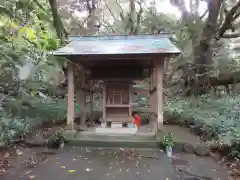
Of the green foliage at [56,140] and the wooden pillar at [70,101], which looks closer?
the green foliage at [56,140]

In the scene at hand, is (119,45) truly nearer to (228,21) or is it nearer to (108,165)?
(108,165)

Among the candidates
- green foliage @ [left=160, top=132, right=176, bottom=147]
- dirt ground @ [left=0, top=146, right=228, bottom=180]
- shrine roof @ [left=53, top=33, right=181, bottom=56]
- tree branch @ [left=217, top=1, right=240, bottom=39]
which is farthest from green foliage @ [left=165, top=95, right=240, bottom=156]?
tree branch @ [left=217, top=1, right=240, bottom=39]

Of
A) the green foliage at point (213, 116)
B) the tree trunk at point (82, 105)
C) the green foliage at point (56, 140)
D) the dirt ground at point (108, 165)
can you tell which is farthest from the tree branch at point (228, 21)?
the green foliage at point (56, 140)

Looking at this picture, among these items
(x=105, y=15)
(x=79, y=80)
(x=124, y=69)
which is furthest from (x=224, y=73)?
(x=105, y=15)

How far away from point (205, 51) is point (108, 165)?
16.3ft

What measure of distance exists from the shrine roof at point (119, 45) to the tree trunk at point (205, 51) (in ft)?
5.14

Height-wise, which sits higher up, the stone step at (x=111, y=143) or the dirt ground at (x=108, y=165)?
the stone step at (x=111, y=143)

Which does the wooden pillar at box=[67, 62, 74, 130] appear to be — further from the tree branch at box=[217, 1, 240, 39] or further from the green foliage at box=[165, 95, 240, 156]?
the tree branch at box=[217, 1, 240, 39]

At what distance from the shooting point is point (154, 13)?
9570 millimetres

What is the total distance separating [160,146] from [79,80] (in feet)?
9.18

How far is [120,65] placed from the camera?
6641 mm

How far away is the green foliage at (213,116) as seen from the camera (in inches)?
183

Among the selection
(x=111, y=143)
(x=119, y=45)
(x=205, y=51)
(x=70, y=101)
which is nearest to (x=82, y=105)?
(x=70, y=101)

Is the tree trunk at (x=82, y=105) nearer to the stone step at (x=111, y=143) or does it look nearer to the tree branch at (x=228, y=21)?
the stone step at (x=111, y=143)
